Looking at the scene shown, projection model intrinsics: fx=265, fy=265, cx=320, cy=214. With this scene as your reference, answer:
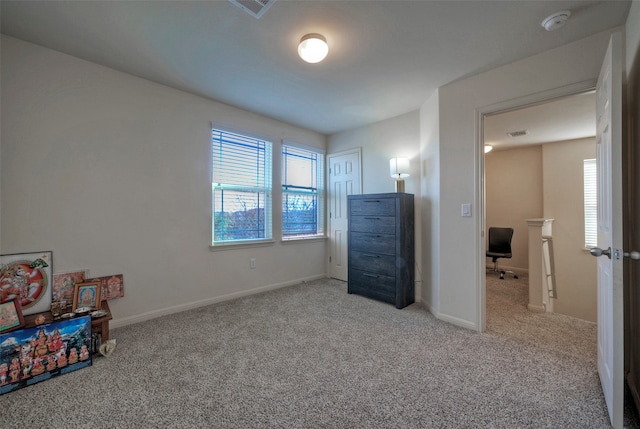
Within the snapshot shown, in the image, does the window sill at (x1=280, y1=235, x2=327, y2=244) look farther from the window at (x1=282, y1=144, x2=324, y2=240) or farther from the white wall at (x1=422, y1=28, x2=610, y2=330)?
the white wall at (x1=422, y1=28, x2=610, y2=330)

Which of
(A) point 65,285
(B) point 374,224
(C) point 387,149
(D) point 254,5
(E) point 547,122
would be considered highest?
(D) point 254,5

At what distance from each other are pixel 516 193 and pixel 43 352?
6806 mm

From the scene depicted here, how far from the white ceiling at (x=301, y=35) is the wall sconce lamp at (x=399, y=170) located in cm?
82

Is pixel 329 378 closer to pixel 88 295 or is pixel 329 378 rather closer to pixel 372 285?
pixel 372 285

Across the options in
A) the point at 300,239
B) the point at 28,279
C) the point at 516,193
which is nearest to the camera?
the point at 28,279

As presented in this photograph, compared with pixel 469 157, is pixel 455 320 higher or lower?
lower

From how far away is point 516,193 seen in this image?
5219 mm

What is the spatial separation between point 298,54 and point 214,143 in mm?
1566

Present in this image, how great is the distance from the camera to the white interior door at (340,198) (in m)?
4.09

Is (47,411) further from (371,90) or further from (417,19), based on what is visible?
(371,90)

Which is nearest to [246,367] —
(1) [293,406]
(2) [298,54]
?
(1) [293,406]

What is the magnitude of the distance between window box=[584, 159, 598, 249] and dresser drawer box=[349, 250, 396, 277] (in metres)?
3.71

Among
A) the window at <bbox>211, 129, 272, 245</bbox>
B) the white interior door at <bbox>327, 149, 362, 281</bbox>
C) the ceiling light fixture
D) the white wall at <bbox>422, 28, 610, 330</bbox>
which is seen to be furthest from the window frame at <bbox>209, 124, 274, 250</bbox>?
the white wall at <bbox>422, 28, 610, 330</bbox>

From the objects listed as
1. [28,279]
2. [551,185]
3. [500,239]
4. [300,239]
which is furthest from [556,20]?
[28,279]
